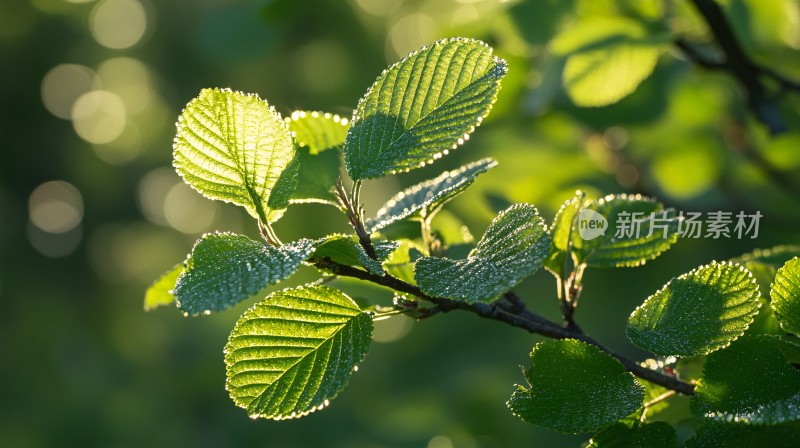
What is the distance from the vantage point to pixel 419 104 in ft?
1.80

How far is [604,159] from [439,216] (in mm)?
1082

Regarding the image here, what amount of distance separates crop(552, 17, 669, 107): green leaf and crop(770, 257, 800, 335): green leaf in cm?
64

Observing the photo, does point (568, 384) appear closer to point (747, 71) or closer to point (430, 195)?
point (430, 195)

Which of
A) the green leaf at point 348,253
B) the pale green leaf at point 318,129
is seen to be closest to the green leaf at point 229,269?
the green leaf at point 348,253

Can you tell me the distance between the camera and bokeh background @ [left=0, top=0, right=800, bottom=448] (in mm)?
1439

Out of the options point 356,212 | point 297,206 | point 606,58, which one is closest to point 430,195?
point 356,212

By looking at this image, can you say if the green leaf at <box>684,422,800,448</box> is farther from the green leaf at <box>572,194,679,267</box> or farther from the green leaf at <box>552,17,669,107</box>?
the green leaf at <box>552,17,669,107</box>

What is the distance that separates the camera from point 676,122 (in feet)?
5.31

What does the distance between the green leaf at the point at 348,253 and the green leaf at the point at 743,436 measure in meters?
0.21

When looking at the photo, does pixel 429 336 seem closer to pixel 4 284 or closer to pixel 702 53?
pixel 702 53

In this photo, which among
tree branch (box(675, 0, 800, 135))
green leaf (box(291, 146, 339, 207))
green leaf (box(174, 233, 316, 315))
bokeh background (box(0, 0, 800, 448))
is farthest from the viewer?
bokeh background (box(0, 0, 800, 448))

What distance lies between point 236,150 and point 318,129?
103mm

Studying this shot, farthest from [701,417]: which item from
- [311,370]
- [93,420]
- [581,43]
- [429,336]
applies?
[93,420]

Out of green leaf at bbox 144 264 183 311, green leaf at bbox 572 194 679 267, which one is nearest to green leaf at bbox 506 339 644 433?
green leaf at bbox 572 194 679 267
